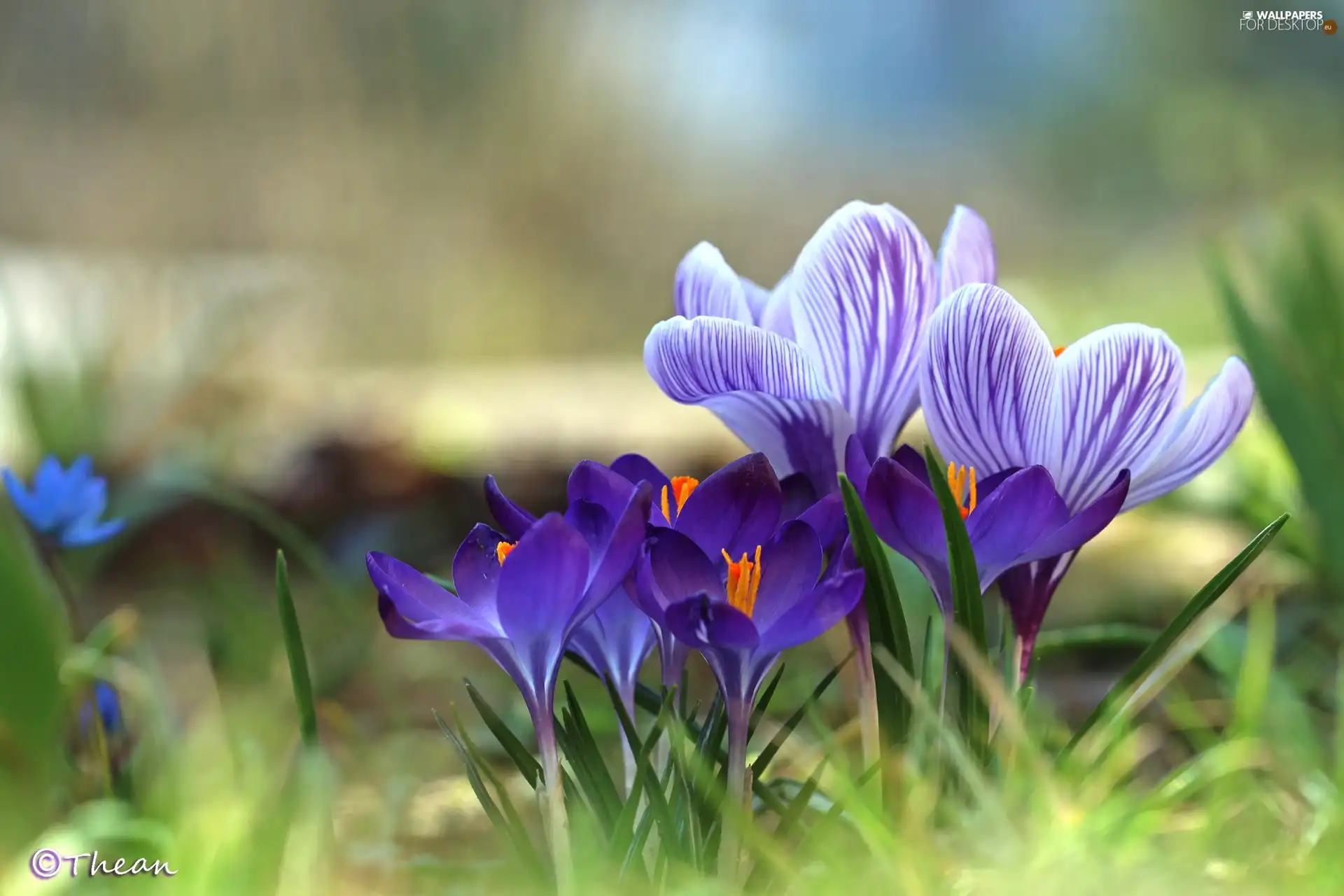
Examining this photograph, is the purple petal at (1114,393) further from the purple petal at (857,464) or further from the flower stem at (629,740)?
the flower stem at (629,740)

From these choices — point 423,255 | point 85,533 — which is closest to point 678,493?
point 85,533

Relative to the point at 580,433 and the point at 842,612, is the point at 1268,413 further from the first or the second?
the point at 580,433

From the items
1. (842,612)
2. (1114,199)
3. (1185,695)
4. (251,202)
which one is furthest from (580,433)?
(1114,199)

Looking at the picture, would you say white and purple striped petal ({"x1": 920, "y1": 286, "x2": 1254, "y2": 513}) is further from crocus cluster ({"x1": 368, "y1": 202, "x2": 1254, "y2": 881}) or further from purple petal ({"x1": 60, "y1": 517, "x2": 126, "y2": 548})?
purple petal ({"x1": 60, "y1": 517, "x2": 126, "y2": 548})

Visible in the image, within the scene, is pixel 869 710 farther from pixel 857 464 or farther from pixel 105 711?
pixel 105 711

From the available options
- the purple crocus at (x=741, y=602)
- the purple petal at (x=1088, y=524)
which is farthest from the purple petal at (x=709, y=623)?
the purple petal at (x=1088, y=524)

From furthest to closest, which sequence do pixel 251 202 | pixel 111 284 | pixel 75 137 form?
pixel 251 202, pixel 75 137, pixel 111 284

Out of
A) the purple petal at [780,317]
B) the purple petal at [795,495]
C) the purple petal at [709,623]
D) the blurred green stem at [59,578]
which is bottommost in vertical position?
the blurred green stem at [59,578]
